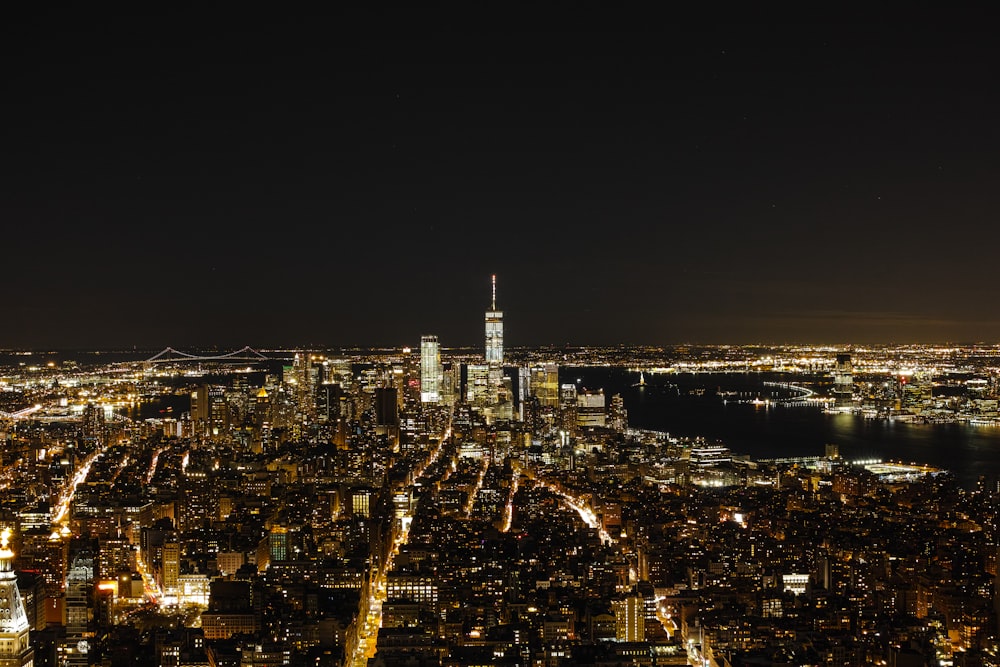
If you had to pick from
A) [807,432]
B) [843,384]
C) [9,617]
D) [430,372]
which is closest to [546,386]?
[430,372]

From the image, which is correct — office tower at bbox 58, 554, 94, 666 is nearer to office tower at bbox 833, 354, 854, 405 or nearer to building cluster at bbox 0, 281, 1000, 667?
building cluster at bbox 0, 281, 1000, 667

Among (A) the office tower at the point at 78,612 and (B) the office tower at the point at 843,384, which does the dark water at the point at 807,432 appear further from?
(A) the office tower at the point at 78,612

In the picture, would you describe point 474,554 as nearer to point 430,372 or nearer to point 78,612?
point 78,612

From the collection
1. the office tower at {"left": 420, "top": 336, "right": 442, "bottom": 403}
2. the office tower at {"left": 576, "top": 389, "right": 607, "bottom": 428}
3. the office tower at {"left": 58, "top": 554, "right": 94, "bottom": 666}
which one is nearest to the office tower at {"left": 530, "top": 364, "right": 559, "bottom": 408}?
the office tower at {"left": 576, "top": 389, "right": 607, "bottom": 428}

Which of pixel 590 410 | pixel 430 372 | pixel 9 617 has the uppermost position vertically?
pixel 430 372

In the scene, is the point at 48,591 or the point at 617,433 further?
the point at 617,433

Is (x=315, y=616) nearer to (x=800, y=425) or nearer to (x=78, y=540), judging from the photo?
(x=78, y=540)

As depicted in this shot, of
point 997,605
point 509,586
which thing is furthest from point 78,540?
point 997,605
